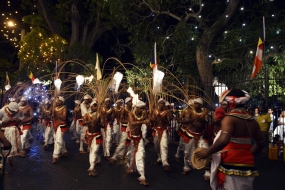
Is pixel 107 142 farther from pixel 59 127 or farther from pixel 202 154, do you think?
pixel 202 154

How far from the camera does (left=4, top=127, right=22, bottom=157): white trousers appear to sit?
8.31 m

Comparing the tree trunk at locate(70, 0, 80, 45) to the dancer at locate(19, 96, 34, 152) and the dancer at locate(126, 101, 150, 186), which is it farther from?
the dancer at locate(126, 101, 150, 186)

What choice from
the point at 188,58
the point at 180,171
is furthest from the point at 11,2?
the point at 180,171

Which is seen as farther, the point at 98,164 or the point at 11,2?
the point at 11,2

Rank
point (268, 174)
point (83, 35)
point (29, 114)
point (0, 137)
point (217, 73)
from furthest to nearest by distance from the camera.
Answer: point (83, 35)
point (217, 73)
point (29, 114)
point (268, 174)
point (0, 137)

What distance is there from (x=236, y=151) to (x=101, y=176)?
4204 millimetres

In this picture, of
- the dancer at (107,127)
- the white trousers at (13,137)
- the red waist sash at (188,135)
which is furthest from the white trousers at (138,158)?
the white trousers at (13,137)

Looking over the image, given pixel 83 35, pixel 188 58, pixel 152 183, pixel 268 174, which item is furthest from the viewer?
pixel 83 35

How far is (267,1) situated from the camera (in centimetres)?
1233

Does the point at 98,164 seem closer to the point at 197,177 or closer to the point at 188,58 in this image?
the point at 197,177

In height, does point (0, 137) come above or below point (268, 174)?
above

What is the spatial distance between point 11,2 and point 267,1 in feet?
59.4

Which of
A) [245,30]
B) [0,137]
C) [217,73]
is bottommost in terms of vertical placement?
[0,137]

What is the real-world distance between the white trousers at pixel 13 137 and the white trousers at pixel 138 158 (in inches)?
128
